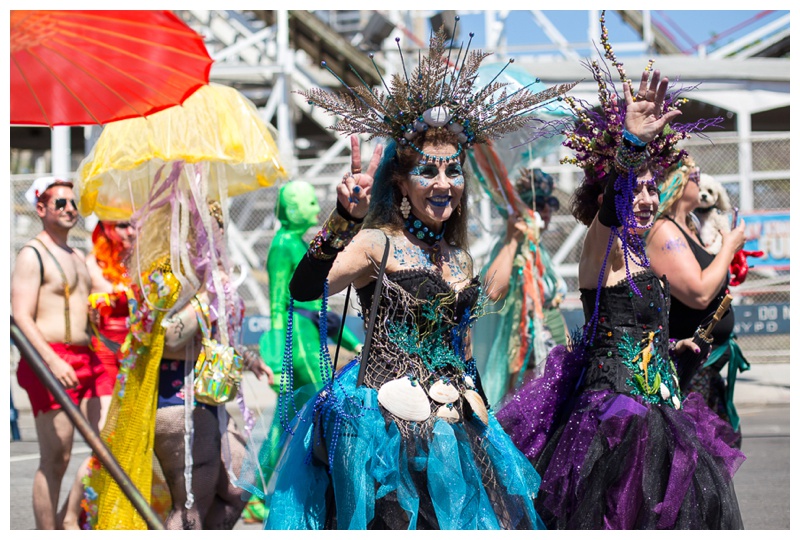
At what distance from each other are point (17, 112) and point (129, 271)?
210 centimetres

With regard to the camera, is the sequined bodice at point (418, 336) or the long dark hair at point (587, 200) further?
the long dark hair at point (587, 200)

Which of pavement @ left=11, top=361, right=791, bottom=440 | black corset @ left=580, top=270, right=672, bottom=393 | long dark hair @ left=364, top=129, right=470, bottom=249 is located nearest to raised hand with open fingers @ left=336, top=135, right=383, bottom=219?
long dark hair @ left=364, top=129, right=470, bottom=249

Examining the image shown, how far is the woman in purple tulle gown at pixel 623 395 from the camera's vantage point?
407 cm

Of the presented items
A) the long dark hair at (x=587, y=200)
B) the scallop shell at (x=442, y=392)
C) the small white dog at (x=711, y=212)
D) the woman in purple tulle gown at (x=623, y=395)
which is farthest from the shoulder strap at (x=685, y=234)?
the scallop shell at (x=442, y=392)

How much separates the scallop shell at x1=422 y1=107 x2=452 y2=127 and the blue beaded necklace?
0.37m

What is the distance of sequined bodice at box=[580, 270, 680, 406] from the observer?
171 inches

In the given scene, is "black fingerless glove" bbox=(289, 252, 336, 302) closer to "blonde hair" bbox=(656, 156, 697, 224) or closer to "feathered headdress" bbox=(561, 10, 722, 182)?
"feathered headdress" bbox=(561, 10, 722, 182)

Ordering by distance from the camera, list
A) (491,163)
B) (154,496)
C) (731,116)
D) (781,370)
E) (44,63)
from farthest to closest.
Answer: (731,116)
(781,370)
(491,163)
(154,496)
(44,63)

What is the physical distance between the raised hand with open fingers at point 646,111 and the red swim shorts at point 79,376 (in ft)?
10.9

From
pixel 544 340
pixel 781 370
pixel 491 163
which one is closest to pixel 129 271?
pixel 491 163

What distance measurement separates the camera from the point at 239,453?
210 inches

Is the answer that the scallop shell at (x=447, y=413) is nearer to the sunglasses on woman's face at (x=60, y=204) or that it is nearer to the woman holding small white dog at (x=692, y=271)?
the woman holding small white dog at (x=692, y=271)

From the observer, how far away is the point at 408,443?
3676mm

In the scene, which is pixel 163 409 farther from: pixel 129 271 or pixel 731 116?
pixel 731 116
